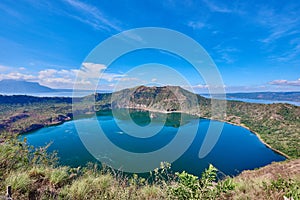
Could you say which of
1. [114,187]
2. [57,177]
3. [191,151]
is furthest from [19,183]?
[191,151]

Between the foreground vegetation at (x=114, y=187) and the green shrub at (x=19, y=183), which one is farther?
the green shrub at (x=19, y=183)

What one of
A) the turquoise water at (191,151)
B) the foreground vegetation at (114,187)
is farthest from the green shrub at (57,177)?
the turquoise water at (191,151)

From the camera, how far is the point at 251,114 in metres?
70.9

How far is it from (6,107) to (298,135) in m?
112

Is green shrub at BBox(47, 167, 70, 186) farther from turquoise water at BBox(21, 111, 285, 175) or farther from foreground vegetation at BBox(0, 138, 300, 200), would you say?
turquoise water at BBox(21, 111, 285, 175)

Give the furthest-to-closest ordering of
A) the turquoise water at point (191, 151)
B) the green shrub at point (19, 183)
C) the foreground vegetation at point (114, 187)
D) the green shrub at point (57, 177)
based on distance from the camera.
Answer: the turquoise water at point (191, 151)
the green shrub at point (57, 177)
the green shrub at point (19, 183)
the foreground vegetation at point (114, 187)

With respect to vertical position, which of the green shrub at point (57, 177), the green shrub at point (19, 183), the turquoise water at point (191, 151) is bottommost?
the turquoise water at point (191, 151)

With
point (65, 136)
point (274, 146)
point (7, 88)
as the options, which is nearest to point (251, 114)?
point (274, 146)

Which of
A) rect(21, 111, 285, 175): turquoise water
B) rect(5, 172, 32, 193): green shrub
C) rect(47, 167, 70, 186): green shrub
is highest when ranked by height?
rect(5, 172, 32, 193): green shrub

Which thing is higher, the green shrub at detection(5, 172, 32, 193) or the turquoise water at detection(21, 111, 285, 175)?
the green shrub at detection(5, 172, 32, 193)

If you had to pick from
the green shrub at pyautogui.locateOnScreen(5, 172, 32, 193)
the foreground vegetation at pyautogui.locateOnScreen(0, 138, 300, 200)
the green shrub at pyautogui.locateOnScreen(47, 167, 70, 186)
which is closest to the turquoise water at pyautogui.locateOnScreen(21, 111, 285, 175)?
the foreground vegetation at pyautogui.locateOnScreen(0, 138, 300, 200)

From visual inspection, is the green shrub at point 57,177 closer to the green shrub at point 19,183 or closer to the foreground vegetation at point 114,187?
the foreground vegetation at point 114,187

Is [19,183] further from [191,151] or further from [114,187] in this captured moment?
[191,151]

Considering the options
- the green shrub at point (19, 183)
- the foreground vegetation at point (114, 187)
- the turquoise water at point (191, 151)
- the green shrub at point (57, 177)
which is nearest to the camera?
the foreground vegetation at point (114, 187)
